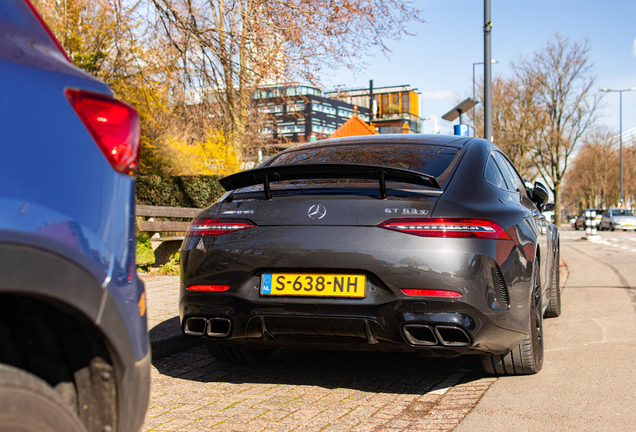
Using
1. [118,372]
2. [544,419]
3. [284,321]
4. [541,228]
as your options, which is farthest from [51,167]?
[541,228]

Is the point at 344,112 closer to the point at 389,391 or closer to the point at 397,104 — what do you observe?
the point at 397,104

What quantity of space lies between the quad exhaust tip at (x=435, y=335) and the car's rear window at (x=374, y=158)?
0.77 metres

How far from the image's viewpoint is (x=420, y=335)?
3346mm

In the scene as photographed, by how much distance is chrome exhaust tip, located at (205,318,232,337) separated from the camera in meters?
3.59

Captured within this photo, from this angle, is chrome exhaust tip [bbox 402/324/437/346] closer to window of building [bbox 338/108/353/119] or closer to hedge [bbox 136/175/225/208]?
hedge [bbox 136/175/225/208]

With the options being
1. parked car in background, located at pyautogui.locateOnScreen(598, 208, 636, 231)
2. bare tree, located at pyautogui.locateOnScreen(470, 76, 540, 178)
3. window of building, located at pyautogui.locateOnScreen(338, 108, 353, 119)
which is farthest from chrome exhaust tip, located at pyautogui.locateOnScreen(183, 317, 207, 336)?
window of building, located at pyautogui.locateOnScreen(338, 108, 353, 119)

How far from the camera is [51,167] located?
159 cm

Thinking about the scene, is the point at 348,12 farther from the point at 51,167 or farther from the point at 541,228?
the point at 51,167

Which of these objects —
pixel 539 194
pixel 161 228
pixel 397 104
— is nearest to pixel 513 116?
pixel 161 228

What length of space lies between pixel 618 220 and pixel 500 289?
1931 inches

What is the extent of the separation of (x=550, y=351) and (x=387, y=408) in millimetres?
2040

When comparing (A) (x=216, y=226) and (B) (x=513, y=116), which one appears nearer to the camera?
(A) (x=216, y=226)

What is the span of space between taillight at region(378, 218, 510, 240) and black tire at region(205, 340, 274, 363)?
59.5 inches

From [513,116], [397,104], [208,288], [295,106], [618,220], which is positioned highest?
[397,104]
